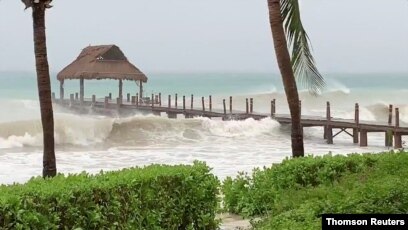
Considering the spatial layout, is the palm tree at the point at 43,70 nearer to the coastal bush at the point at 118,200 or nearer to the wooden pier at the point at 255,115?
the coastal bush at the point at 118,200

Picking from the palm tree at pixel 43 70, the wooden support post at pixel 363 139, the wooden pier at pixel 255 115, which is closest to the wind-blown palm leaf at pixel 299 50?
the palm tree at pixel 43 70

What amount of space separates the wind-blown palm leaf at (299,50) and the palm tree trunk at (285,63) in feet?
1.09

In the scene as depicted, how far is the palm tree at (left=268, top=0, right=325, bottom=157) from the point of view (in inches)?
436

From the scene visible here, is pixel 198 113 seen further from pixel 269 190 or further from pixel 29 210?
pixel 29 210

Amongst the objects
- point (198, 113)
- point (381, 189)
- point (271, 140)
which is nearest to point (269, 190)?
point (381, 189)

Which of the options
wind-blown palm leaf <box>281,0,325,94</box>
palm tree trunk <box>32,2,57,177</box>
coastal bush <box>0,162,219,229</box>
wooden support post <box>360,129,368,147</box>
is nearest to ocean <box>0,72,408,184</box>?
wooden support post <box>360,129,368,147</box>

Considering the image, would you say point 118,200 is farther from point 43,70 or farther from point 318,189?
point 43,70

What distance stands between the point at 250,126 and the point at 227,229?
90.8 ft

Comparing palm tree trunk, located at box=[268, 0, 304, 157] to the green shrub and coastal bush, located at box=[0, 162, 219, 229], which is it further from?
coastal bush, located at box=[0, 162, 219, 229]

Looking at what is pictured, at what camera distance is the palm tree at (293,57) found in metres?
11.1

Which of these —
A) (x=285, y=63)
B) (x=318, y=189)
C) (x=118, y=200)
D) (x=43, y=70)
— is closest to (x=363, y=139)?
(x=285, y=63)

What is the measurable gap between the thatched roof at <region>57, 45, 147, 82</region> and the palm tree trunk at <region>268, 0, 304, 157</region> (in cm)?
3216

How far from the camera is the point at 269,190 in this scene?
970cm

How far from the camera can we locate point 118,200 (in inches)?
288
